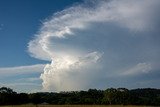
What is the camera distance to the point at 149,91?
7215 inches

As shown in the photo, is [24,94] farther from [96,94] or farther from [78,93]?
[96,94]

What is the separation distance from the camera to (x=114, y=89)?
131000 mm

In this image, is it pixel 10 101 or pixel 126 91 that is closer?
pixel 10 101

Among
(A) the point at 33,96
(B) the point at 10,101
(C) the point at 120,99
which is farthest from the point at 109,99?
(B) the point at 10,101

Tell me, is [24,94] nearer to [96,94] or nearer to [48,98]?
[48,98]

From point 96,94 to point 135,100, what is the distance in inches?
1113

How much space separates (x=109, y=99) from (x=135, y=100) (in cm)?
1088

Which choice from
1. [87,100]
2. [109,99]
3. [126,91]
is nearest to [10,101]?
[87,100]

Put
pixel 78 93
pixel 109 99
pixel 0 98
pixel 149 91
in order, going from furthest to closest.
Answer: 1. pixel 149 91
2. pixel 78 93
3. pixel 109 99
4. pixel 0 98

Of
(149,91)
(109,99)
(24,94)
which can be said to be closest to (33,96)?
(24,94)

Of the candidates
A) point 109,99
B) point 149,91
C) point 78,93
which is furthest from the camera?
point 149,91

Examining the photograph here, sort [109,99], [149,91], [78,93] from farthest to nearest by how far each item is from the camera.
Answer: [149,91] → [78,93] → [109,99]

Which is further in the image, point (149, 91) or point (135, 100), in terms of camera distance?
point (149, 91)

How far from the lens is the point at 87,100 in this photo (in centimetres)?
11881
